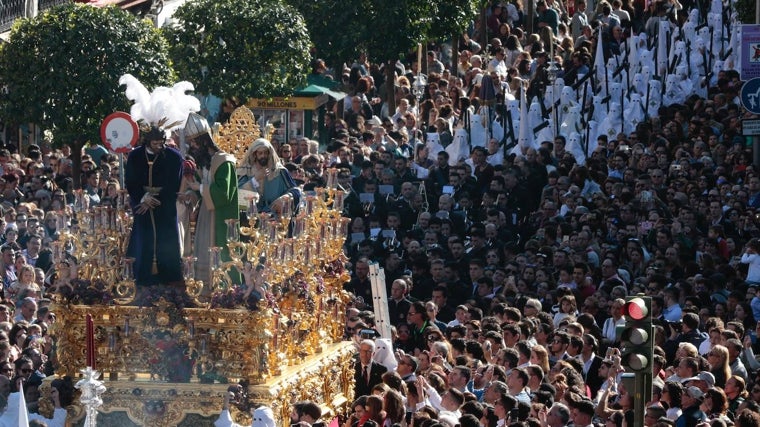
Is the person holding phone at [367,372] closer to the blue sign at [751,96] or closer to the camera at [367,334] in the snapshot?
the camera at [367,334]

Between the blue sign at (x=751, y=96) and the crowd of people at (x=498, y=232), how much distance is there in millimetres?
809

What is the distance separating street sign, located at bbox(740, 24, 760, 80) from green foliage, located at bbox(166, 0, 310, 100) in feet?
23.5

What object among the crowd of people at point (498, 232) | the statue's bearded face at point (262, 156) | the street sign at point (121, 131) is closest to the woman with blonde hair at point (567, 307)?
the crowd of people at point (498, 232)

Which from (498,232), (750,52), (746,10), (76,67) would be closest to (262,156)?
(498,232)

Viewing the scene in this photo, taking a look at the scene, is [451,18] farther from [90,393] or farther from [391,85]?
[90,393]

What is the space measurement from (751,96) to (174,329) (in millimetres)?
11737

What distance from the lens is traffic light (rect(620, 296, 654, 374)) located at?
1491 centimetres

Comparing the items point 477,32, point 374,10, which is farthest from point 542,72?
point 477,32

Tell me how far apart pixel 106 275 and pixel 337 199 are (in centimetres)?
292

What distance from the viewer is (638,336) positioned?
14922mm

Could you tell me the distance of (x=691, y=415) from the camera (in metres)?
17.0

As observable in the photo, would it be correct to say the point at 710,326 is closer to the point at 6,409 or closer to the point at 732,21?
the point at 6,409

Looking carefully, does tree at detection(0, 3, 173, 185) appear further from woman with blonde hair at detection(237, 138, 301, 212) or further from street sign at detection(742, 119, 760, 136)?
woman with blonde hair at detection(237, 138, 301, 212)

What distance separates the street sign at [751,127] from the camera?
26.5 m
